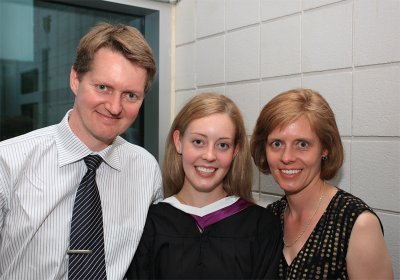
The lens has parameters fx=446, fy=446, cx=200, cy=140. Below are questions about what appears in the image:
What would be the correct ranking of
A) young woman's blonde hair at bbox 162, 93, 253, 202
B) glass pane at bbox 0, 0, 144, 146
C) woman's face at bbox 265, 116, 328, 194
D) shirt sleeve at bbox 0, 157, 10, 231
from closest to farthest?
shirt sleeve at bbox 0, 157, 10, 231 < woman's face at bbox 265, 116, 328, 194 < young woman's blonde hair at bbox 162, 93, 253, 202 < glass pane at bbox 0, 0, 144, 146

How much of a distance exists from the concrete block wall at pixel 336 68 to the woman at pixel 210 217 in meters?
0.42

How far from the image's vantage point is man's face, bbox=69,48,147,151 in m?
1.31

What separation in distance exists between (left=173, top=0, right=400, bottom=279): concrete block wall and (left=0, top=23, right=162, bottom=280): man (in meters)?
0.73

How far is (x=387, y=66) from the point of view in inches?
61.2

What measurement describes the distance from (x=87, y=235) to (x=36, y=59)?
126cm

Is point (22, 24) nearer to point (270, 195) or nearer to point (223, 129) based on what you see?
point (223, 129)

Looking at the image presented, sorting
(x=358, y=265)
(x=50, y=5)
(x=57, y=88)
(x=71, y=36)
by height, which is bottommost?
(x=358, y=265)

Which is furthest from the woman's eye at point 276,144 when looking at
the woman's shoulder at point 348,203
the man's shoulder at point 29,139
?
the man's shoulder at point 29,139

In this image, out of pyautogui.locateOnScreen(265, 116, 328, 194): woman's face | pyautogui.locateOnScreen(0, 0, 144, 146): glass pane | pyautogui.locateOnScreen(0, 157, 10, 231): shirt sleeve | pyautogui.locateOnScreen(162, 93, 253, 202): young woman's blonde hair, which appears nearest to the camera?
pyautogui.locateOnScreen(0, 157, 10, 231): shirt sleeve

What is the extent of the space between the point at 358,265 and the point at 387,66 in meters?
0.70

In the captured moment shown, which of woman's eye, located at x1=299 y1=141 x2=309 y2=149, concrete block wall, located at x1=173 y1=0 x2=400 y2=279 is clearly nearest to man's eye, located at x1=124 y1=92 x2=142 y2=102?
woman's eye, located at x1=299 y1=141 x2=309 y2=149

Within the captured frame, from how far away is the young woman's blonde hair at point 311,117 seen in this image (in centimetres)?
138

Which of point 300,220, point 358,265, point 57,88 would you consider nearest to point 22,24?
point 57,88

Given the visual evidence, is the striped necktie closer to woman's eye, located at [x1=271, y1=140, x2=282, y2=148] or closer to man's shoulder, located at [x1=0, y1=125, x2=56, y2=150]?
man's shoulder, located at [x1=0, y1=125, x2=56, y2=150]
